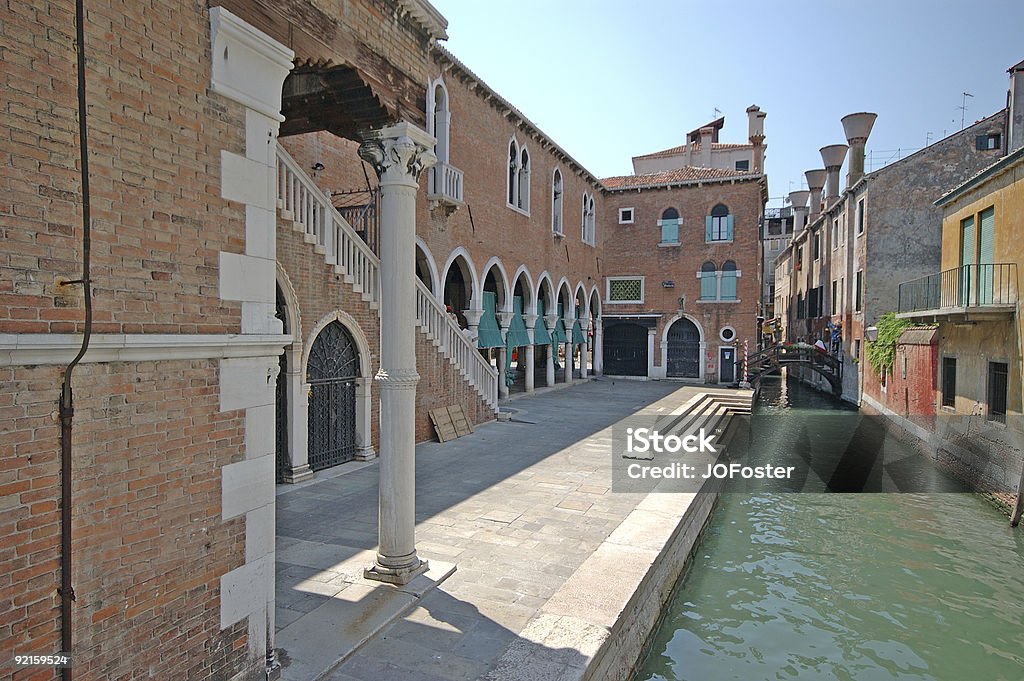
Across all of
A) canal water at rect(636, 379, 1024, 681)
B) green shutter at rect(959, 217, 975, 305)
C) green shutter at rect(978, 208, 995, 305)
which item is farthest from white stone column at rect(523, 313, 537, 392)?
green shutter at rect(978, 208, 995, 305)

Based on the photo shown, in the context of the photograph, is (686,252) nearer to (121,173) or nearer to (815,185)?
(815,185)

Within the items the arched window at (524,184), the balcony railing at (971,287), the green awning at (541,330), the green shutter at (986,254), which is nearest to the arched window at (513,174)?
the arched window at (524,184)

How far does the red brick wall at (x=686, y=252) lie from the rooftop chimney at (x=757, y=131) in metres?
2.27

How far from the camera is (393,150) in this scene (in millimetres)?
5223

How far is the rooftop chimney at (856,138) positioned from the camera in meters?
24.9

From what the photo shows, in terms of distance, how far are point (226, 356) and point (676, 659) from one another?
4.94 meters

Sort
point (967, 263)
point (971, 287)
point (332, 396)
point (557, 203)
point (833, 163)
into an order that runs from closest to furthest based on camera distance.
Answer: point (332, 396) < point (971, 287) < point (967, 263) < point (557, 203) < point (833, 163)

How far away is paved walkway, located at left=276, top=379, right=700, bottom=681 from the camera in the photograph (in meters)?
4.32

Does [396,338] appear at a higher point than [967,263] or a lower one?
lower

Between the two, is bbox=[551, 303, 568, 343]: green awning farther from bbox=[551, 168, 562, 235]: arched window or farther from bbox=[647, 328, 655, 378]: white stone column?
bbox=[647, 328, 655, 378]: white stone column

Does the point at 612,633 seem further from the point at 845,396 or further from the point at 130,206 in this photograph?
the point at 845,396

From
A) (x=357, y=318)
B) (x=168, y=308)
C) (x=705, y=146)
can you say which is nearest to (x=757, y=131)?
(x=705, y=146)

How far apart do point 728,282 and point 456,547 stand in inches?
894

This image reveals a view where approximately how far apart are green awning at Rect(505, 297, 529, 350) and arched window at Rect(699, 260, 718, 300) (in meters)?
10.0
